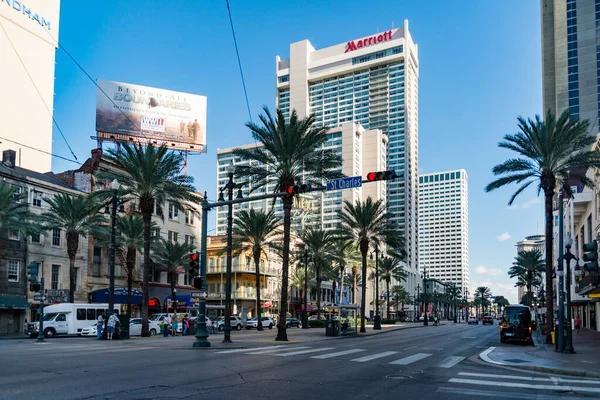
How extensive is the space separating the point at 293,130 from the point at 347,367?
19.8 meters

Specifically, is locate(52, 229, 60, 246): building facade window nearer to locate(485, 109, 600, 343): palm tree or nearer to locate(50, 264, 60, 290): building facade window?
locate(50, 264, 60, 290): building facade window

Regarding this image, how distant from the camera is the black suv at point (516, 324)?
107 ft

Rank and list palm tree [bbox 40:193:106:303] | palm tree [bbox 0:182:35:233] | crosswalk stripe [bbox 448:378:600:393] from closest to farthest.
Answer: crosswalk stripe [bbox 448:378:600:393], palm tree [bbox 0:182:35:233], palm tree [bbox 40:193:106:303]

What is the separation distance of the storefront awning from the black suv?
119 ft

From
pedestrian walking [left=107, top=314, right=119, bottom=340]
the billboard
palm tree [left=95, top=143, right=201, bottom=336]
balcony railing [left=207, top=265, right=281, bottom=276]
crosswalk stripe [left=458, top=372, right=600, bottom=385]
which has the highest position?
the billboard

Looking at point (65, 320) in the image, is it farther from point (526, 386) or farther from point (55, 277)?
point (526, 386)

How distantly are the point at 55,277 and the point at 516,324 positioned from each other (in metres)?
40.0

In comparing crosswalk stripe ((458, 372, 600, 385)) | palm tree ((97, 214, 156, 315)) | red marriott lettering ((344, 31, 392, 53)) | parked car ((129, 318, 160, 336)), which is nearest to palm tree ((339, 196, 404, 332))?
parked car ((129, 318, 160, 336))

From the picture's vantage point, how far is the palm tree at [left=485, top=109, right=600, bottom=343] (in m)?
34.0

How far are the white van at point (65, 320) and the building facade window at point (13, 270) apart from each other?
641 cm

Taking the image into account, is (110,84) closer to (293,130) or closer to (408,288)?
(293,130)

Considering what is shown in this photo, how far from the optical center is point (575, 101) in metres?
115

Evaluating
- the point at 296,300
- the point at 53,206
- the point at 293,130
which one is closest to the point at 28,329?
the point at 53,206

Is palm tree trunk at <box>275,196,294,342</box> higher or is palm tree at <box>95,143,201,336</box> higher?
palm tree at <box>95,143,201,336</box>
